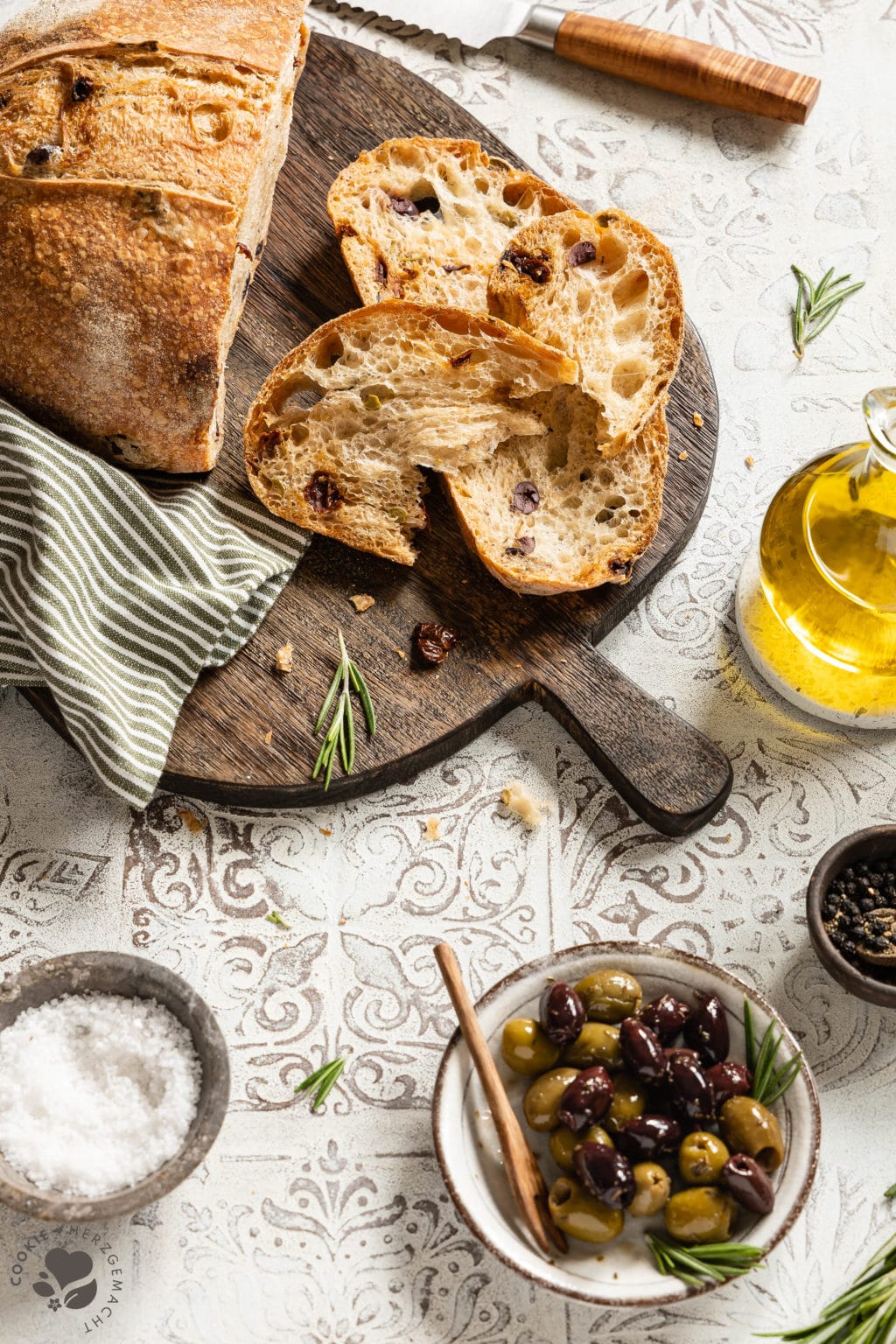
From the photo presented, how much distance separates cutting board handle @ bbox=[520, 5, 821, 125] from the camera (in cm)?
338

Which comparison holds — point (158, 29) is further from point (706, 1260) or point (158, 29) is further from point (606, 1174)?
point (706, 1260)

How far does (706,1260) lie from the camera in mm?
2229

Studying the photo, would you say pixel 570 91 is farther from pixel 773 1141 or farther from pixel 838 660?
pixel 773 1141

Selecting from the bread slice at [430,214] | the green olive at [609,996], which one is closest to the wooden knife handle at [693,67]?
the bread slice at [430,214]

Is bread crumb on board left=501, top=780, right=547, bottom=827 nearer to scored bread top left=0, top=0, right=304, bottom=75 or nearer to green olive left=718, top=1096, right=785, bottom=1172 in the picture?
green olive left=718, top=1096, right=785, bottom=1172

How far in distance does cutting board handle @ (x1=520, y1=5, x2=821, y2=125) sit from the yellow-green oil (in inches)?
47.2

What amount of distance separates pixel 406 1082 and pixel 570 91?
8.04ft

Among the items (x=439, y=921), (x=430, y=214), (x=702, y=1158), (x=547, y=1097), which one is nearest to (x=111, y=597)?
(x=439, y=921)

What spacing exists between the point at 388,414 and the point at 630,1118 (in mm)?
1439

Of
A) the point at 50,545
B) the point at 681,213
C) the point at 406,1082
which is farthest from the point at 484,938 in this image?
the point at 681,213

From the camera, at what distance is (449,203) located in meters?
3.05

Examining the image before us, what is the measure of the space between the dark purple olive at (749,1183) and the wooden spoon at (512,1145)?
0.98ft

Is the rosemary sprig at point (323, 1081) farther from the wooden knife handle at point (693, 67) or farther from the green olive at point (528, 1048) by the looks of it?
the wooden knife handle at point (693, 67)

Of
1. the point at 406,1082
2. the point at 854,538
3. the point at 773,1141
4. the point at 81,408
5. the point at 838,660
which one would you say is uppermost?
the point at 854,538
